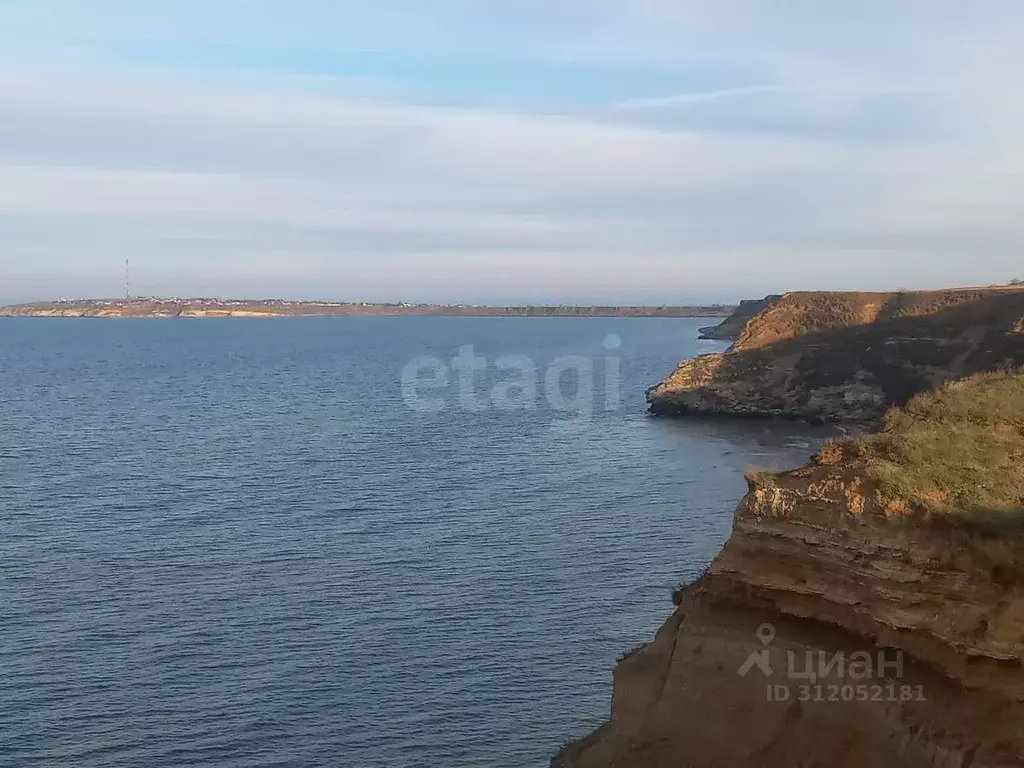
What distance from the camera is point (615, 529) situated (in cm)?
3984

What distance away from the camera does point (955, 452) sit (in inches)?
670

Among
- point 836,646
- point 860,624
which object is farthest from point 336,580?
point 860,624

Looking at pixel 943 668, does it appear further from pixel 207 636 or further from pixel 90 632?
pixel 90 632

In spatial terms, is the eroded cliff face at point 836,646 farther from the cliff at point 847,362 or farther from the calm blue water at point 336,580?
the cliff at point 847,362

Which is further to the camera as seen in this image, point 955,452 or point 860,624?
point 955,452

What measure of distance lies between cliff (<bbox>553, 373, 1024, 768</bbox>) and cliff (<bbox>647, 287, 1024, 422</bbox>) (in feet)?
170

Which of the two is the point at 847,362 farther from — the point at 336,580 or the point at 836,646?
the point at 836,646

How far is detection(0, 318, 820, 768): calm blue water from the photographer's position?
78.4 ft

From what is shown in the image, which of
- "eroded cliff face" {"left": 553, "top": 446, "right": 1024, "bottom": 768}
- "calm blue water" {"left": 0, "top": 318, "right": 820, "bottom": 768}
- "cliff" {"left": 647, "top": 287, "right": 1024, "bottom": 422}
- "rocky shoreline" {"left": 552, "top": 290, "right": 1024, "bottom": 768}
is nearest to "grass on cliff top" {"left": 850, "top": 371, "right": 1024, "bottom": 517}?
"rocky shoreline" {"left": 552, "top": 290, "right": 1024, "bottom": 768}

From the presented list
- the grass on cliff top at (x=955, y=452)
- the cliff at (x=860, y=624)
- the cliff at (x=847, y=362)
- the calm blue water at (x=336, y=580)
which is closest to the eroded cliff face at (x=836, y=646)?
the cliff at (x=860, y=624)

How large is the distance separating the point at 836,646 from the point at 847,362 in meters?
67.2

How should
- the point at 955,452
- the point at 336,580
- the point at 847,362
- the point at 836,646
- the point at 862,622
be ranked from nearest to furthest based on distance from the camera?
the point at 862,622 < the point at 836,646 < the point at 955,452 < the point at 336,580 < the point at 847,362

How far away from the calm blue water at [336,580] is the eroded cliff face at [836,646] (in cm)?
648

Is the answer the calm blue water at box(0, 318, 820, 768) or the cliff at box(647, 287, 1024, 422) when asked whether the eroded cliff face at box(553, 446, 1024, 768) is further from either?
the cliff at box(647, 287, 1024, 422)
